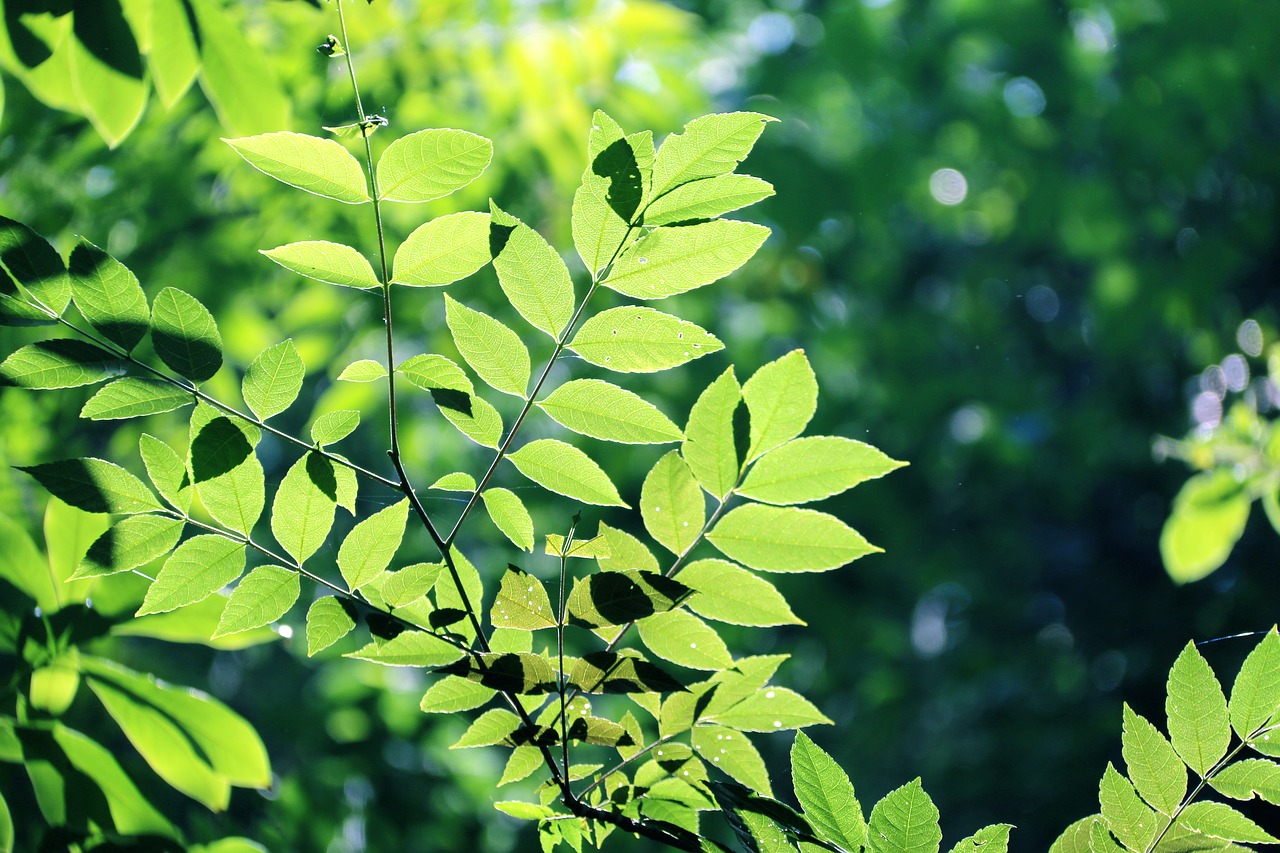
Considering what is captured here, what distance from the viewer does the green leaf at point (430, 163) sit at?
0.99 ft

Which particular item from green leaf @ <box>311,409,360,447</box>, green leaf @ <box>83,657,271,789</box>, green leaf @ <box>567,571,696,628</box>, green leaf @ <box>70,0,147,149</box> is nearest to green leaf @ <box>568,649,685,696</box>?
green leaf @ <box>567,571,696,628</box>

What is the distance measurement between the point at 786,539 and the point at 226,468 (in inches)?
7.9

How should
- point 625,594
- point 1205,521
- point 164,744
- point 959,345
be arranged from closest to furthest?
point 625,594 < point 164,744 < point 1205,521 < point 959,345

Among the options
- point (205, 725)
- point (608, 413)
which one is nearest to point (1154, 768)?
point (608, 413)

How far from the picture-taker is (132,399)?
0.30m

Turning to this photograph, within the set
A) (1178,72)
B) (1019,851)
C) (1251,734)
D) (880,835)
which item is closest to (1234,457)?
(1251,734)

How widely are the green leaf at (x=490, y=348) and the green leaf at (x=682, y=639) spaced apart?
0.10 metres

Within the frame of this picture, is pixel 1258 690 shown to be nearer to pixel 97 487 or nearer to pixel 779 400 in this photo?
pixel 779 400

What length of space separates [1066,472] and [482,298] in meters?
1.63

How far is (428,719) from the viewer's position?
157cm

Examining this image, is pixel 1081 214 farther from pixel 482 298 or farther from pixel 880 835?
pixel 880 835

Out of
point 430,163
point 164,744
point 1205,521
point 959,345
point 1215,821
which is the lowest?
point 959,345

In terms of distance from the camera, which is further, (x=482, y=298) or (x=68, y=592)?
(x=482, y=298)

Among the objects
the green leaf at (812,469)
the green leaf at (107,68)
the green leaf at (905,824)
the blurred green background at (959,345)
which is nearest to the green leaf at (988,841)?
the green leaf at (905,824)
